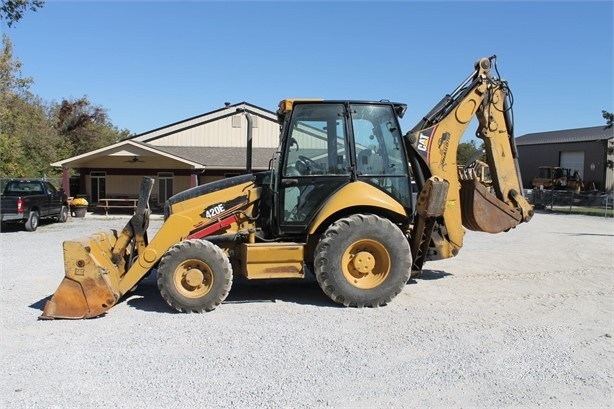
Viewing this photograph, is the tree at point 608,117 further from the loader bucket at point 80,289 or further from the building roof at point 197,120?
the loader bucket at point 80,289

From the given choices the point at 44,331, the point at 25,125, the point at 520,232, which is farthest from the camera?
the point at 25,125

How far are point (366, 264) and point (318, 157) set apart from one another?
154 cm

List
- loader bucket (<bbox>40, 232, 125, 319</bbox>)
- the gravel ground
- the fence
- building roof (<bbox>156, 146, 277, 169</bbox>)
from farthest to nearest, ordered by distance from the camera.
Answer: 1. the fence
2. building roof (<bbox>156, 146, 277, 169</bbox>)
3. loader bucket (<bbox>40, 232, 125, 319</bbox>)
4. the gravel ground

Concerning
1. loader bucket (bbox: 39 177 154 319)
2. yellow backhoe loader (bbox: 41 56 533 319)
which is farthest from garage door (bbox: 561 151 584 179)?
loader bucket (bbox: 39 177 154 319)

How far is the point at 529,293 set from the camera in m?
7.84

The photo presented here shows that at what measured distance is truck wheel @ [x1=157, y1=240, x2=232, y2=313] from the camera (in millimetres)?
6578

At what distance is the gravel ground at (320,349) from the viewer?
432 centimetres

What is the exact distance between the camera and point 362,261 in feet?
22.7

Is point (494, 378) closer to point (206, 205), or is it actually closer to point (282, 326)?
point (282, 326)

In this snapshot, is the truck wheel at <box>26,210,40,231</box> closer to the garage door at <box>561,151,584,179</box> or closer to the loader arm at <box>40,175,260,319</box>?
the loader arm at <box>40,175,260,319</box>

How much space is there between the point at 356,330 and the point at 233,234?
7.52 feet

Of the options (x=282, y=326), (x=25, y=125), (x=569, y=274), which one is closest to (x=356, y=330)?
(x=282, y=326)

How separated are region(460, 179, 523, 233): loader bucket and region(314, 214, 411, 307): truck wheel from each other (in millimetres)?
1412

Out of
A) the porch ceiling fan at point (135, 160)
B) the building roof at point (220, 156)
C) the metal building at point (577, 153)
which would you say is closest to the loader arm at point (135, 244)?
the building roof at point (220, 156)
